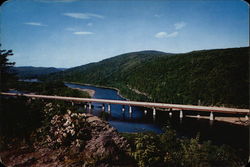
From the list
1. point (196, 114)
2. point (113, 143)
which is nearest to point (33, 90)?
point (196, 114)

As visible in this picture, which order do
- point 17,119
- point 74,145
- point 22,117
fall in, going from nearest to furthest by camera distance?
point 74,145 < point 17,119 < point 22,117

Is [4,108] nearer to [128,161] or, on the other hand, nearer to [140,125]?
[128,161]

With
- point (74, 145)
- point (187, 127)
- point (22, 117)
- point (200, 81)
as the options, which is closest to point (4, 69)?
point (22, 117)

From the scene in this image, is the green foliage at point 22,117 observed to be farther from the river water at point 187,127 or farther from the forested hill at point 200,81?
the forested hill at point 200,81

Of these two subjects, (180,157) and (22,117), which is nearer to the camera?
(180,157)

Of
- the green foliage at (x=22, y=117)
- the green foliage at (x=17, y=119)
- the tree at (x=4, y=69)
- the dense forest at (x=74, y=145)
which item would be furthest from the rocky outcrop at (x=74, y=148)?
the tree at (x=4, y=69)

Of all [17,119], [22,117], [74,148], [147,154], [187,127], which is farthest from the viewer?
[187,127]

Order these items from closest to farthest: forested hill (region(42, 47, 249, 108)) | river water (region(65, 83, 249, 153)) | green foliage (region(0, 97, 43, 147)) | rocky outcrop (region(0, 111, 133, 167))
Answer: rocky outcrop (region(0, 111, 133, 167)), green foliage (region(0, 97, 43, 147)), river water (region(65, 83, 249, 153)), forested hill (region(42, 47, 249, 108))

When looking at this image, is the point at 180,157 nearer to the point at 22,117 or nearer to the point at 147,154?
the point at 147,154

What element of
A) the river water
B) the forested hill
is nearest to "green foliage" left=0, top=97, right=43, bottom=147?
the river water

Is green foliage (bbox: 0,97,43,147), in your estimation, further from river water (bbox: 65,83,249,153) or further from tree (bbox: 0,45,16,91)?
river water (bbox: 65,83,249,153)
